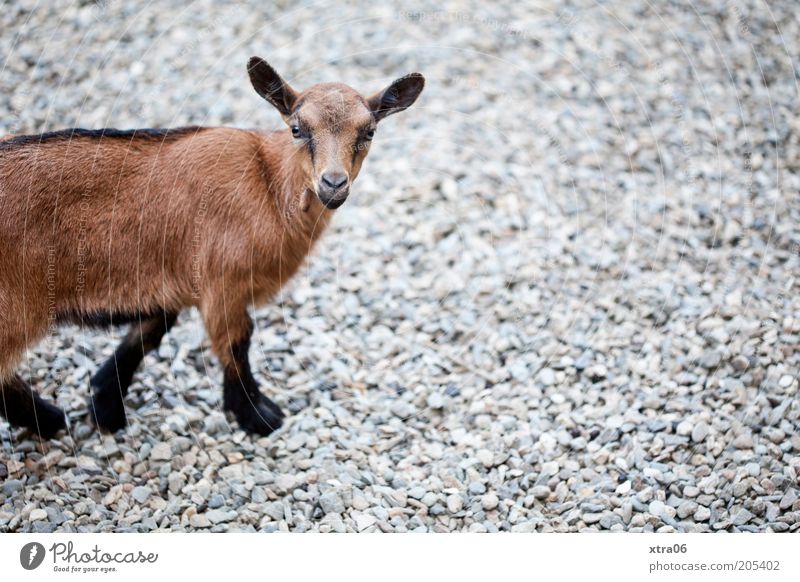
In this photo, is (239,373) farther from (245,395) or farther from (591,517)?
(591,517)

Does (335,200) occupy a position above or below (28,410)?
above

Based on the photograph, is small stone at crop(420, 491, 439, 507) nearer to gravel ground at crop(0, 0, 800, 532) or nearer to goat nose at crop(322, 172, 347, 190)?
gravel ground at crop(0, 0, 800, 532)

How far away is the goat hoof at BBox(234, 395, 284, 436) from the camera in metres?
4.39

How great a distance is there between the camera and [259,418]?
4.42 meters

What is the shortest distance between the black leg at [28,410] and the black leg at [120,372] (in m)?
0.17

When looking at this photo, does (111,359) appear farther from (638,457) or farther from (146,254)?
(638,457)

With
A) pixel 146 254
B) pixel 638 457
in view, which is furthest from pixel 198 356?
pixel 638 457

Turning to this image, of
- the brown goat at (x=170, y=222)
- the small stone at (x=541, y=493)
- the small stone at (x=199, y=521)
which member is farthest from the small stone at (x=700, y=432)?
the small stone at (x=199, y=521)

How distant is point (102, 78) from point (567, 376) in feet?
11.3

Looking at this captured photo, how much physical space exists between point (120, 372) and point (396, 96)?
186cm

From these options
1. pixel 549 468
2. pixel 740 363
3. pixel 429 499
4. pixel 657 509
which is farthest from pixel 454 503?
pixel 740 363

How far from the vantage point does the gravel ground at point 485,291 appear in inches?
163

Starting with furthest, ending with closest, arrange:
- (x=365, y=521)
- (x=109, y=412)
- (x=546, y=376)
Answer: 1. (x=546, y=376)
2. (x=109, y=412)
3. (x=365, y=521)

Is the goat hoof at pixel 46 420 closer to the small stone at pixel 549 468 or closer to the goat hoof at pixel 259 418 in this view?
the goat hoof at pixel 259 418
